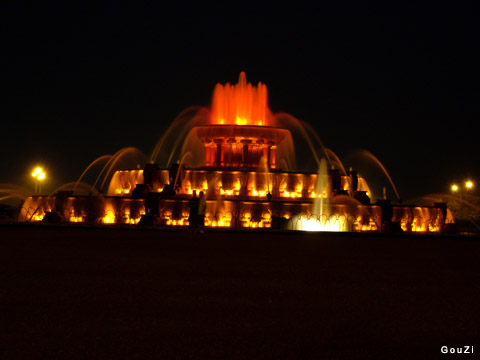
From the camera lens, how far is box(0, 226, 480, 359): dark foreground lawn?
502 centimetres

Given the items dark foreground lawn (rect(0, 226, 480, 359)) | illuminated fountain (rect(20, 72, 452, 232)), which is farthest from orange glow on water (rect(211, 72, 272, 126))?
dark foreground lawn (rect(0, 226, 480, 359))

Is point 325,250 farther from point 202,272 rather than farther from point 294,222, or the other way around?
point 294,222

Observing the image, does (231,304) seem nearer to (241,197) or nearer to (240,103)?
(241,197)

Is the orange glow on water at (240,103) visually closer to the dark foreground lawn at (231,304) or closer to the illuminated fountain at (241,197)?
the illuminated fountain at (241,197)

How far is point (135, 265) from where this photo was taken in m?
10.2

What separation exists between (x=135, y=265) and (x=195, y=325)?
15.2ft

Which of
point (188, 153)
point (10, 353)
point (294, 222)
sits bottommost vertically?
point (10, 353)

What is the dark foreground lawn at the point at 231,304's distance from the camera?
5.02m

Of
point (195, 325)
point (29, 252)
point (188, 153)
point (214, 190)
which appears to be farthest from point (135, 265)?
point (188, 153)

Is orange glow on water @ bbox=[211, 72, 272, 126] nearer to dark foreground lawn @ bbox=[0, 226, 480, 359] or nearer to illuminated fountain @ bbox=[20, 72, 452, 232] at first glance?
illuminated fountain @ bbox=[20, 72, 452, 232]

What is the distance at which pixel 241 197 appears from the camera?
29.9 meters

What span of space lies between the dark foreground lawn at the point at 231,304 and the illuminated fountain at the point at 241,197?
13.9 meters

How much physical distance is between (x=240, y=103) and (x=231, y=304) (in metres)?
35.8

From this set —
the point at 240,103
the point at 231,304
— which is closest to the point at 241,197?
the point at 240,103
